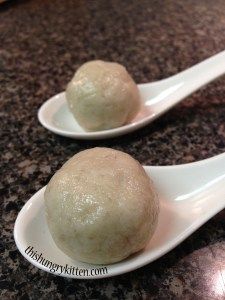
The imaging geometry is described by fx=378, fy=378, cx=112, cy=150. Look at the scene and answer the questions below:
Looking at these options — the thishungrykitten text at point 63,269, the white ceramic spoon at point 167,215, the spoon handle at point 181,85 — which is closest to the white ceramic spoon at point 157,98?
the spoon handle at point 181,85

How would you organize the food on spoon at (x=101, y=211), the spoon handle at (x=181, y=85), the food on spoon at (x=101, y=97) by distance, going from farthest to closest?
the spoon handle at (x=181, y=85) < the food on spoon at (x=101, y=97) < the food on spoon at (x=101, y=211)

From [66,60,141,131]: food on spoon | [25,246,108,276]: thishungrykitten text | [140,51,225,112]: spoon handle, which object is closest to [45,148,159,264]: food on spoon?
[25,246,108,276]: thishungrykitten text

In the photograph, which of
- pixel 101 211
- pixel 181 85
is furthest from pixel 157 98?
pixel 101 211

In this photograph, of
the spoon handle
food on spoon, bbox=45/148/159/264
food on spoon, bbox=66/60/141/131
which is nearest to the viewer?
food on spoon, bbox=45/148/159/264

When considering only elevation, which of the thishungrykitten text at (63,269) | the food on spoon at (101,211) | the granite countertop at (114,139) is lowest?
the granite countertop at (114,139)

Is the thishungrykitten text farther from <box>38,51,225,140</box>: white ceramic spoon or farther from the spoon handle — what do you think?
the spoon handle

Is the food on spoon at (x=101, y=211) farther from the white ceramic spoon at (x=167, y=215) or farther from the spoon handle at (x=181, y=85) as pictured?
the spoon handle at (x=181, y=85)
